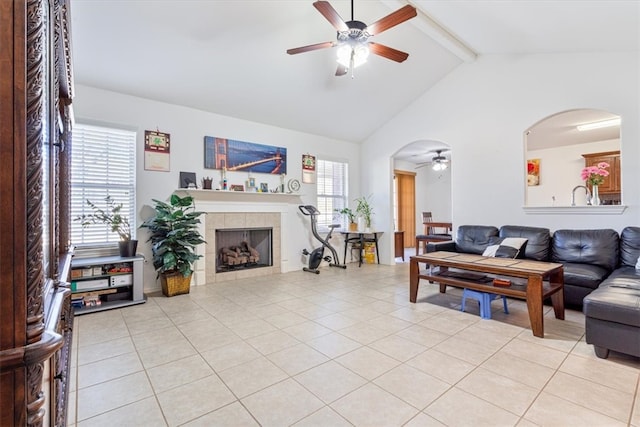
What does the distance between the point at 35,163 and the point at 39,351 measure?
1.33 ft

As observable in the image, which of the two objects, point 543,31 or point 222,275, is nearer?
point 543,31

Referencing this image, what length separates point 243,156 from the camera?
16.9 feet

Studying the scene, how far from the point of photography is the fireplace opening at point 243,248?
5.17 m

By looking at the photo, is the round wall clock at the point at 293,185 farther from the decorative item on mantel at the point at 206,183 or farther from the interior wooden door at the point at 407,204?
the interior wooden door at the point at 407,204

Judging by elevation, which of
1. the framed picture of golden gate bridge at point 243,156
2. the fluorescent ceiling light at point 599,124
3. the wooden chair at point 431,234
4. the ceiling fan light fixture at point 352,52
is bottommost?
the wooden chair at point 431,234

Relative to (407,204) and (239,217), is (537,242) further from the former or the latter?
(407,204)

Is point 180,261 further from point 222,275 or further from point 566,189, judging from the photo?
point 566,189

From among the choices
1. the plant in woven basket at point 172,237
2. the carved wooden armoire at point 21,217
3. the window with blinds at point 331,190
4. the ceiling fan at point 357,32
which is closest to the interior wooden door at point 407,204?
the window with blinds at point 331,190

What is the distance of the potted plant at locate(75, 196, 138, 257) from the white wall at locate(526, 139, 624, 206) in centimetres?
758

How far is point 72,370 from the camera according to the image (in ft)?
7.15

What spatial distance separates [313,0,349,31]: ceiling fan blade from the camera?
8.30 ft

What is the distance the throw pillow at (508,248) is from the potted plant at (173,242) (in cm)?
392

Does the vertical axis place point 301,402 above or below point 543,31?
below

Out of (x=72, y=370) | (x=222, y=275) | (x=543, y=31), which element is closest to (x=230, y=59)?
(x=222, y=275)
